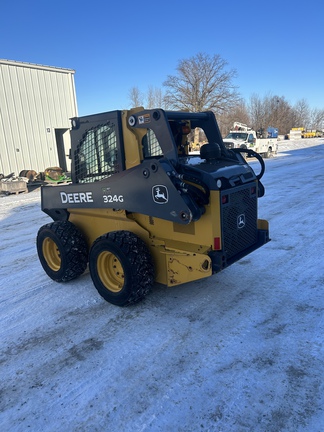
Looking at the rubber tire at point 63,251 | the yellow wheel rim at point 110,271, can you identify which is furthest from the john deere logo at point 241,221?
the rubber tire at point 63,251

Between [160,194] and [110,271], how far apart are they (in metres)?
1.25

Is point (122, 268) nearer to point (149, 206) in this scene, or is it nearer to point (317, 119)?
point (149, 206)

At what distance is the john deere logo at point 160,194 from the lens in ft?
11.3

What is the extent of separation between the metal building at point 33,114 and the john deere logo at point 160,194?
42.7ft

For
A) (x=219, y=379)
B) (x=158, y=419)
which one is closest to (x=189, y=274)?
(x=219, y=379)

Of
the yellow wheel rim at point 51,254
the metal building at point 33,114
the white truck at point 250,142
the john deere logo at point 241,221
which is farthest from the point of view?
the white truck at point 250,142

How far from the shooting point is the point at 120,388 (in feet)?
8.66

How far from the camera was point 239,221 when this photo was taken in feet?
12.7

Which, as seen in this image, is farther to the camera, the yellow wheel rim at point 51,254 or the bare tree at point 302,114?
the bare tree at point 302,114

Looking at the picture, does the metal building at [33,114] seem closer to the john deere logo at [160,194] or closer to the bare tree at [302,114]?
the john deere logo at [160,194]

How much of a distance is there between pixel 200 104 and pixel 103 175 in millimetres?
43409

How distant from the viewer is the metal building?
50.8 ft

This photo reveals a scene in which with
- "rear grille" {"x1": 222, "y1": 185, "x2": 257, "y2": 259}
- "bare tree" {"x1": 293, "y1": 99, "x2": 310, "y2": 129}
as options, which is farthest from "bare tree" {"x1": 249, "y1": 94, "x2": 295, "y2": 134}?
"rear grille" {"x1": 222, "y1": 185, "x2": 257, "y2": 259}

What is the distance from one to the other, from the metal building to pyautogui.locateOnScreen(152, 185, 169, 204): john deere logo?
512 inches
